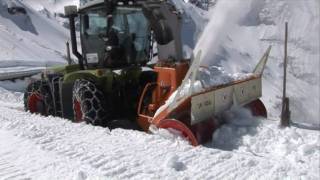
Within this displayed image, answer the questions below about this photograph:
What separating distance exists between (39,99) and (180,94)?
327 centimetres

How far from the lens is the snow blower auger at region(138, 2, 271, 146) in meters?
6.60

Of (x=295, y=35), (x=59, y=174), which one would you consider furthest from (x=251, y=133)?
(x=295, y=35)

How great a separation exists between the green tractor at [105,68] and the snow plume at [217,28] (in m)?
0.83

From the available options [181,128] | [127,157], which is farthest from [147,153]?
[181,128]

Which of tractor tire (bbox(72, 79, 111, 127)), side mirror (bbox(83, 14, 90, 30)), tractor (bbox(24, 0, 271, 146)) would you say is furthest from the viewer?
side mirror (bbox(83, 14, 90, 30))

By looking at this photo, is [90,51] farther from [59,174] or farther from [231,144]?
[59,174]

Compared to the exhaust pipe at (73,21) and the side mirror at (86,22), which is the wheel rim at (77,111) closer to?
the exhaust pipe at (73,21)

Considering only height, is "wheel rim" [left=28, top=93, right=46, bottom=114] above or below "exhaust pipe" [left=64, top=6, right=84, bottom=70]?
below

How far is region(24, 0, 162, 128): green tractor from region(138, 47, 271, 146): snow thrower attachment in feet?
1.23

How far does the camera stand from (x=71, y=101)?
326 inches

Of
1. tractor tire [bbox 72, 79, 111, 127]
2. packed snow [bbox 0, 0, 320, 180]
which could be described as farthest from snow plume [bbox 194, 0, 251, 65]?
tractor tire [bbox 72, 79, 111, 127]

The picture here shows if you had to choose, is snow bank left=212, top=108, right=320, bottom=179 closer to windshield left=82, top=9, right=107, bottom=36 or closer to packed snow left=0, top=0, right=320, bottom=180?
packed snow left=0, top=0, right=320, bottom=180

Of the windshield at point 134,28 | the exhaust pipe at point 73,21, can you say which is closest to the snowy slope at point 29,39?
the exhaust pipe at point 73,21

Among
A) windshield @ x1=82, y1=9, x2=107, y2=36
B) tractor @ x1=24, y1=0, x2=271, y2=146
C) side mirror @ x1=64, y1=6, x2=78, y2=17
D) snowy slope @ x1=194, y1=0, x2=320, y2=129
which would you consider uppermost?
side mirror @ x1=64, y1=6, x2=78, y2=17
